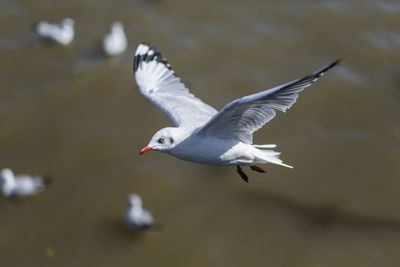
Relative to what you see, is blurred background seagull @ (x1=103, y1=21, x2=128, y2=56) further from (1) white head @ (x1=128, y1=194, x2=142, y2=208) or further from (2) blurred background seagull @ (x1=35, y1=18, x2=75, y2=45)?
(1) white head @ (x1=128, y1=194, x2=142, y2=208)

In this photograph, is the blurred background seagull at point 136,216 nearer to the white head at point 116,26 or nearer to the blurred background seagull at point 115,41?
the blurred background seagull at point 115,41

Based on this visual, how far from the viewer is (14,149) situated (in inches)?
307

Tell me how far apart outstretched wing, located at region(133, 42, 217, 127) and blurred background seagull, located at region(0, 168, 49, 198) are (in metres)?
2.75

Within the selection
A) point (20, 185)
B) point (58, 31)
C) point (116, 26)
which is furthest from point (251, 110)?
point (58, 31)

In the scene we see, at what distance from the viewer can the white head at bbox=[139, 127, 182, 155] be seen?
396 centimetres

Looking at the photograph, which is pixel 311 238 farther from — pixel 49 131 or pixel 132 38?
pixel 132 38

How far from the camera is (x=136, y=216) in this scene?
21.9 feet

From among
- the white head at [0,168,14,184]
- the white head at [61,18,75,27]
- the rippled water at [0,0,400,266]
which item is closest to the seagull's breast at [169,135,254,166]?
the rippled water at [0,0,400,266]

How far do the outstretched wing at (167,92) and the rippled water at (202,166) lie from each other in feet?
7.30

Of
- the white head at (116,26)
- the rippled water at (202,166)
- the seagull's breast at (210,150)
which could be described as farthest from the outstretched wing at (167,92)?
the white head at (116,26)

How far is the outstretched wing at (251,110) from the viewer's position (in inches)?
133

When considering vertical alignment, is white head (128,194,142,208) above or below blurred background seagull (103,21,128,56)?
below

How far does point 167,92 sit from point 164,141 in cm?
141

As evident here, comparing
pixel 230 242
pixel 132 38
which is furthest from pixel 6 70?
pixel 230 242
